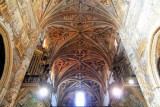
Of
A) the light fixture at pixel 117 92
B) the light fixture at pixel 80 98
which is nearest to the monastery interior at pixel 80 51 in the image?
the light fixture at pixel 117 92

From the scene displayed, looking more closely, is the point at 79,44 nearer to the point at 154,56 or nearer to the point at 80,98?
the point at 80,98

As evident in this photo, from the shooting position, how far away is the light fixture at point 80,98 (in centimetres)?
1881

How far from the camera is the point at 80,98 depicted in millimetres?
19875

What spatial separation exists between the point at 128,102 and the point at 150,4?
6872mm

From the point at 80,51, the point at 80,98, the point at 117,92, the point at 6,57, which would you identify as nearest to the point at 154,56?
the point at 117,92

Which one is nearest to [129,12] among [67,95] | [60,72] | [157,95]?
[157,95]

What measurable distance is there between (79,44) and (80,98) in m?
7.64

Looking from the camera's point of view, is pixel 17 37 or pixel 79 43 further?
pixel 79 43

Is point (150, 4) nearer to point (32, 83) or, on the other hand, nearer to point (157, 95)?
point (157, 95)

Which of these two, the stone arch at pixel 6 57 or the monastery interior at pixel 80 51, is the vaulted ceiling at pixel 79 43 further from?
the stone arch at pixel 6 57

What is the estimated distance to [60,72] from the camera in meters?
18.4

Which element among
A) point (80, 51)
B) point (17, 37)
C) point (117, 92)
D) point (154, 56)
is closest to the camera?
point (154, 56)

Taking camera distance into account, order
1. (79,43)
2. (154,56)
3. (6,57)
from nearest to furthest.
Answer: (6,57), (154,56), (79,43)

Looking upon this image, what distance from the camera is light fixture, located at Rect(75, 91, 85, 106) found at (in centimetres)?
1881
